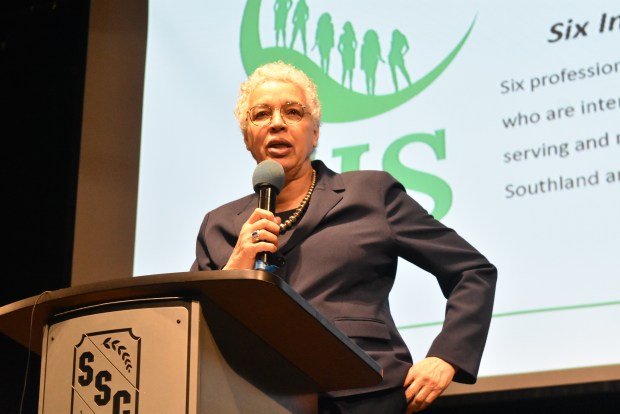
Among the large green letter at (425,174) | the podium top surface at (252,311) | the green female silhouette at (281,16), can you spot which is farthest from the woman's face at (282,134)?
the green female silhouette at (281,16)

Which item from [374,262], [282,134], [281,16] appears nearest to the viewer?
[374,262]

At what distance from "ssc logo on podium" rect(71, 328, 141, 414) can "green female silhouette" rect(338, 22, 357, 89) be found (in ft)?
6.62

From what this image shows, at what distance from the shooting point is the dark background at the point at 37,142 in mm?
3852

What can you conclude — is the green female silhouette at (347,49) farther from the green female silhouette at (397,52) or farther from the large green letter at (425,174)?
the large green letter at (425,174)

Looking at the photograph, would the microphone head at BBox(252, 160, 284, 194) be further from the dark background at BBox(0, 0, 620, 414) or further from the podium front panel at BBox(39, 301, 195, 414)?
the dark background at BBox(0, 0, 620, 414)

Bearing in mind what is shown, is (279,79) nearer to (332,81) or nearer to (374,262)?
(374,262)

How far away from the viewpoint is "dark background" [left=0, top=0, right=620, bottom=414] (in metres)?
3.85

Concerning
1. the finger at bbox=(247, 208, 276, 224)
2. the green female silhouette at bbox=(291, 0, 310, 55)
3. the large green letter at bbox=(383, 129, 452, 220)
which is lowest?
the finger at bbox=(247, 208, 276, 224)

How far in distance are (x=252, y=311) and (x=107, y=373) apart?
0.22 meters

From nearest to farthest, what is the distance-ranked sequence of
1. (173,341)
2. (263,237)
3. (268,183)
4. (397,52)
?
(173,341)
(263,237)
(268,183)
(397,52)

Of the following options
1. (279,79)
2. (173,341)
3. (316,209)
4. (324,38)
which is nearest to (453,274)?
(316,209)

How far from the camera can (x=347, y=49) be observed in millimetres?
3303

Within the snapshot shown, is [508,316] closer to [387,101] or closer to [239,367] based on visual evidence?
[387,101]

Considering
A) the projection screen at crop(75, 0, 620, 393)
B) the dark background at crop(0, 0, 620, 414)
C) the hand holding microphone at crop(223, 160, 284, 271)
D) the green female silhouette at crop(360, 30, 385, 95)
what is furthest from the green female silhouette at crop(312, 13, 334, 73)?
the hand holding microphone at crop(223, 160, 284, 271)
